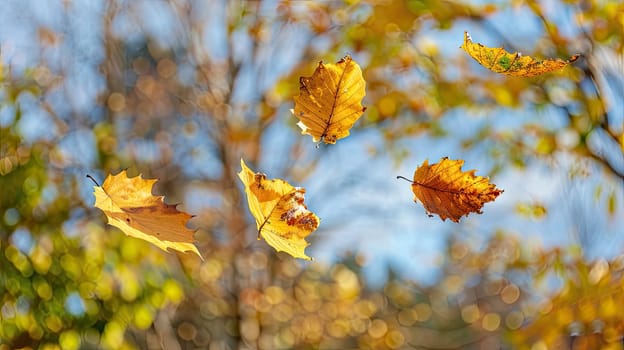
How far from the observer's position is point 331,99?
908 millimetres

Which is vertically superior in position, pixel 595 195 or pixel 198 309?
pixel 595 195

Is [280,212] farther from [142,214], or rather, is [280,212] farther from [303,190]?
[142,214]

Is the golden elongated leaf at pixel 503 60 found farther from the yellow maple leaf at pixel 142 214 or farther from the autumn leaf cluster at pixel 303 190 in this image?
the yellow maple leaf at pixel 142 214

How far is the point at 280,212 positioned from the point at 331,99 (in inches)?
7.0

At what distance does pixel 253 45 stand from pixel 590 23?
1998 millimetres

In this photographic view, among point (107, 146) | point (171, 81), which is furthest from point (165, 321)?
point (171, 81)

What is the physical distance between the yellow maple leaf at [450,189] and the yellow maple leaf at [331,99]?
149 millimetres

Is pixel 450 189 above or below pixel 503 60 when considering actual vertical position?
below

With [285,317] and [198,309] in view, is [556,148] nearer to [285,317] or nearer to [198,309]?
[198,309]

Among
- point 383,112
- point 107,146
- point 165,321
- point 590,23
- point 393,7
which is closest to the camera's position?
point 590,23

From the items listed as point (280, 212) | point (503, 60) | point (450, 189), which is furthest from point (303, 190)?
point (503, 60)

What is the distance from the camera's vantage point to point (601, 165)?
1.86 meters

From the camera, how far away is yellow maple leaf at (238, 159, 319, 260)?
2.93ft

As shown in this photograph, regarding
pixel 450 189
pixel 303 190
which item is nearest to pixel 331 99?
pixel 303 190
